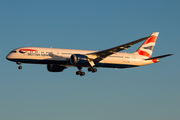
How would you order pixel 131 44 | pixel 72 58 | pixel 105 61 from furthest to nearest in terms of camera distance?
pixel 105 61, pixel 72 58, pixel 131 44

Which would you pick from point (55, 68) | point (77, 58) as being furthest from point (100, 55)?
point (55, 68)

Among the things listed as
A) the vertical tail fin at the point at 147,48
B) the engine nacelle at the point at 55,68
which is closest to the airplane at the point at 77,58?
the engine nacelle at the point at 55,68

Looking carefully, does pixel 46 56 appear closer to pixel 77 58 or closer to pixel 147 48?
pixel 77 58

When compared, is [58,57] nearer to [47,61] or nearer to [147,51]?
[47,61]

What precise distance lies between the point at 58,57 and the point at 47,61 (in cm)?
208

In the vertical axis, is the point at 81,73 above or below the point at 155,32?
below

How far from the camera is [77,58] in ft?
170

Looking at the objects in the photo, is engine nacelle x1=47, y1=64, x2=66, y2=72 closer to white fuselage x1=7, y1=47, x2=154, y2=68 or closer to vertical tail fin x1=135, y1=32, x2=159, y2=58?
white fuselage x1=7, y1=47, x2=154, y2=68

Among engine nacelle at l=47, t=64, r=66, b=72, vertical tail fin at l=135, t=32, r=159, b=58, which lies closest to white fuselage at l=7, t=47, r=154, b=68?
engine nacelle at l=47, t=64, r=66, b=72

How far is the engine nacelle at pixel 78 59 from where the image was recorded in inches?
2030

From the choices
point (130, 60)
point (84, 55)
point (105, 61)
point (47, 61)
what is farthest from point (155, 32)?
point (47, 61)

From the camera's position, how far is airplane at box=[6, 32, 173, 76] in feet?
171

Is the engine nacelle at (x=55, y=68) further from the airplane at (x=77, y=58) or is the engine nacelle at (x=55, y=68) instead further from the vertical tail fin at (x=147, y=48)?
the vertical tail fin at (x=147, y=48)

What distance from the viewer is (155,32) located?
68.9m
